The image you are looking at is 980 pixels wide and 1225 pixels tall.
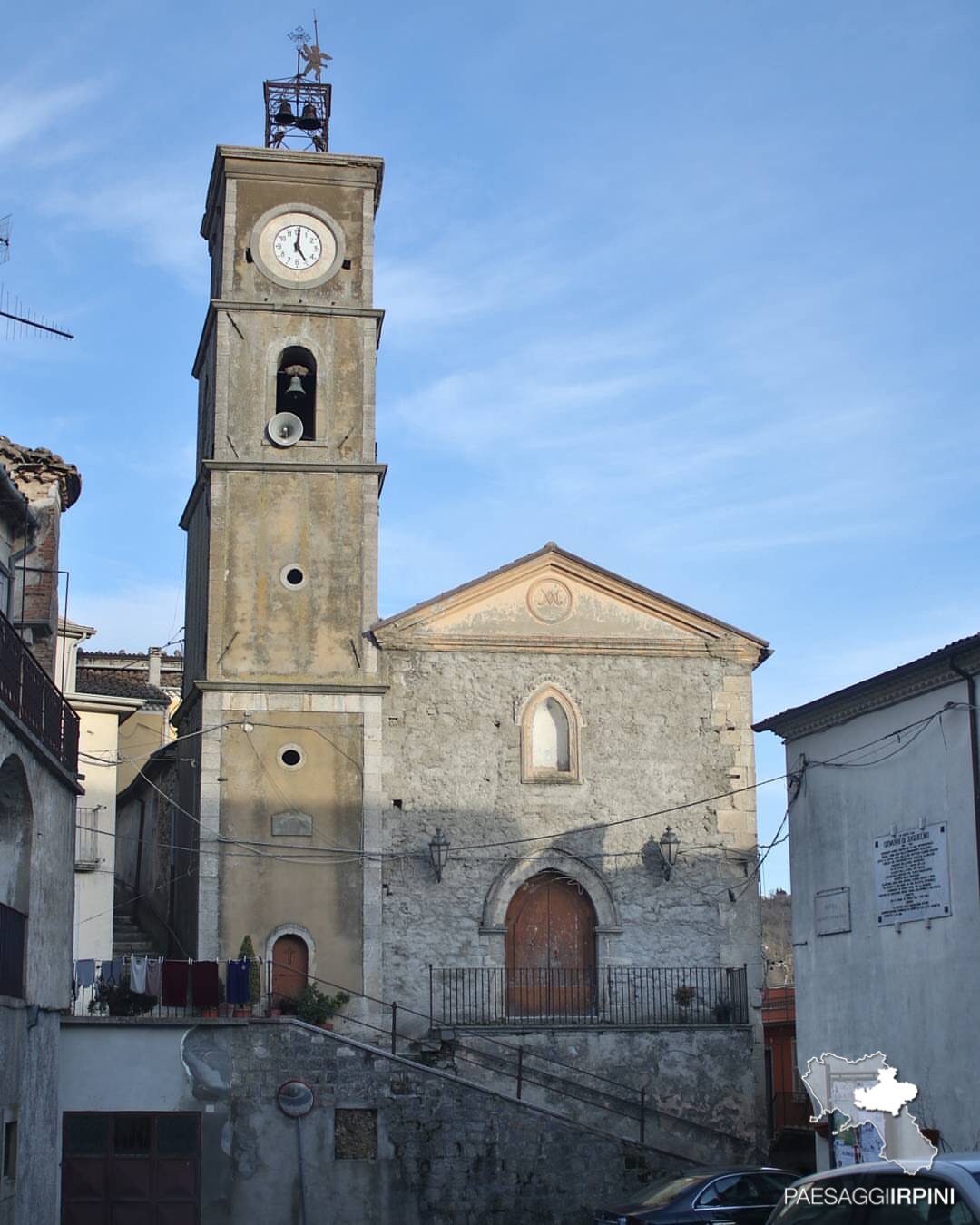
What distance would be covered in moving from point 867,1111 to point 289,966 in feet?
37.5

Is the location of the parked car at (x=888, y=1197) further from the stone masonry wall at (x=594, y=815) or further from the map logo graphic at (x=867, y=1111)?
the stone masonry wall at (x=594, y=815)

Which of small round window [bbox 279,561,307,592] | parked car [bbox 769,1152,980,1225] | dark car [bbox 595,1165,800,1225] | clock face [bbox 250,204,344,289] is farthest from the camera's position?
clock face [bbox 250,204,344,289]

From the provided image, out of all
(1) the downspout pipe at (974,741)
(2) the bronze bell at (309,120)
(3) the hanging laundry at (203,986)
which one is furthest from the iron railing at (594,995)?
(2) the bronze bell at (309,120)

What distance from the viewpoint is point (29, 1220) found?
19922 mm

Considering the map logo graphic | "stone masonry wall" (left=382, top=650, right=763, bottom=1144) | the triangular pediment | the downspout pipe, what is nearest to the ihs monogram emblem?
the triangular pediment

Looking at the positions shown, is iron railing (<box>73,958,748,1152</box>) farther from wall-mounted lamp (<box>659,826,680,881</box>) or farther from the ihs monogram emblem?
the ihs monogram emblem

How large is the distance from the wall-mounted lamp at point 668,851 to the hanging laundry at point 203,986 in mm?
7595

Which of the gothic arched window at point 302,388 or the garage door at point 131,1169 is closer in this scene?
the garage door at point 131,1169

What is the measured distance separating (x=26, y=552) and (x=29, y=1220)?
927cm

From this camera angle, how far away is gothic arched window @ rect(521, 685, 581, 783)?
27594mm

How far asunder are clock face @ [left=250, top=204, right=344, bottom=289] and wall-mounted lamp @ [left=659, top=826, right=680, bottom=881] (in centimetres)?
1125

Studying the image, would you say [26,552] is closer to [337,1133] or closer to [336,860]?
[336,860]

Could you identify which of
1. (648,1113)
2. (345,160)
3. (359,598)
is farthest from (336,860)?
(345,160)

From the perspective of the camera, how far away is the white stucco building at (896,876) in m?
17.5
